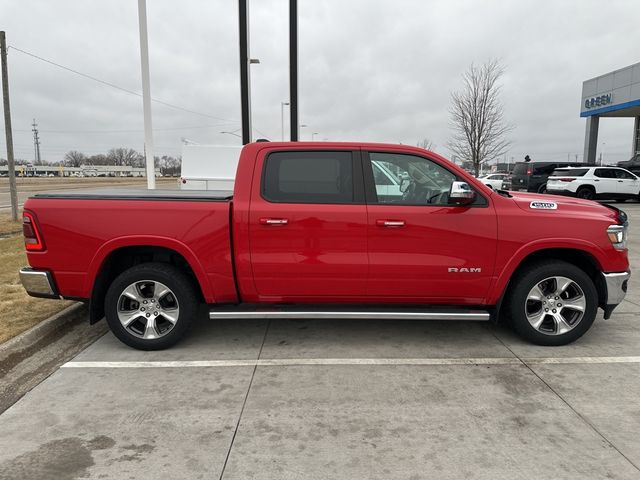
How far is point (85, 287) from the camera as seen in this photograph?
4219mm

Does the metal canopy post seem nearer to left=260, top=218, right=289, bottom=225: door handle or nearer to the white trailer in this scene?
the white trailer

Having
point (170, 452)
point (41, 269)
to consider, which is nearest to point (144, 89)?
point (41, 269)

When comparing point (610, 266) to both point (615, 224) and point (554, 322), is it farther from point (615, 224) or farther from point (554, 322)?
point (554, 322)

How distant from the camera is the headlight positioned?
423cm

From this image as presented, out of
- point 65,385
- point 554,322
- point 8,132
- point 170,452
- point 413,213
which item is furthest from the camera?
point 8,132

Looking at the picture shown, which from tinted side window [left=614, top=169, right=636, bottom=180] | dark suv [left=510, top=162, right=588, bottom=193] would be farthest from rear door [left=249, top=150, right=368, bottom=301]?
dark suv [left=510, top=162, right=588, bottom=193]

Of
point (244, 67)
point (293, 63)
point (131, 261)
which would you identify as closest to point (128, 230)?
point (131, 261)

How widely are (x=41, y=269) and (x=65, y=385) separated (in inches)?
44.9

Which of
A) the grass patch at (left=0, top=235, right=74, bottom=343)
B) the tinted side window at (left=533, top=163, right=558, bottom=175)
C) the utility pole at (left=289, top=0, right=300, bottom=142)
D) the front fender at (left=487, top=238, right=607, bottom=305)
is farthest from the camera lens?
the tinted side window at (left=533, top=163, right=558, bottom=175)

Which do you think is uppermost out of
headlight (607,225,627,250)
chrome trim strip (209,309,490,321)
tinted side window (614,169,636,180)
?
tinted side window (614,169,636,180)

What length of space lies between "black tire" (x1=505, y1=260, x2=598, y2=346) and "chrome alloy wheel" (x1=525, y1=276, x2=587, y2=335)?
1.0 inches

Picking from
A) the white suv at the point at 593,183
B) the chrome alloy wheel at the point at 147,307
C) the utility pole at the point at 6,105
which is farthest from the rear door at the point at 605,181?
the utility pole at the point at 6,105

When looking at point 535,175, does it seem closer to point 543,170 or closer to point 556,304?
point 543,170

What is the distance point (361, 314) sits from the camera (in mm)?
4176
